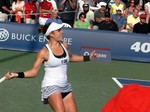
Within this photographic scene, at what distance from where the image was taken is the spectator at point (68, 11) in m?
16.2

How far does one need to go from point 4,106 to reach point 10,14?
25.6ft

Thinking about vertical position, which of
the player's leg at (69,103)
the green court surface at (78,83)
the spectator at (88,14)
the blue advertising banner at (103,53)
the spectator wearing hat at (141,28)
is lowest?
the green court surface at (78,83)

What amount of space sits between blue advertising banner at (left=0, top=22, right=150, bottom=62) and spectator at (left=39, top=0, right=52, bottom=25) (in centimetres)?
138

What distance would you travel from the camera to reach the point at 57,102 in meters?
5.78

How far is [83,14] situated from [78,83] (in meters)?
4.45

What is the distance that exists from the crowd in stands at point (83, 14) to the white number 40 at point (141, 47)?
0.76m

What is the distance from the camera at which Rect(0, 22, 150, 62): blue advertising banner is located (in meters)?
13.7

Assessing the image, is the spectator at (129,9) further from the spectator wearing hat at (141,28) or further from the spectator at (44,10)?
the spectator at (44,10)

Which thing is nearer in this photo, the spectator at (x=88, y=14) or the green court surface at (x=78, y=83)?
the green court surface at (x=78, y=83)

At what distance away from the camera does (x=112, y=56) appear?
1388 cm

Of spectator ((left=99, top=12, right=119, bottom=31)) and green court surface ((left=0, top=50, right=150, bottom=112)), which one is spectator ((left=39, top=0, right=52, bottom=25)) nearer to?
green court surface ((left=0, top=50, right=150, bottom=112))

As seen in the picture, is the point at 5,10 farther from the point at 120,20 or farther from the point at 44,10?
the point at 120,20

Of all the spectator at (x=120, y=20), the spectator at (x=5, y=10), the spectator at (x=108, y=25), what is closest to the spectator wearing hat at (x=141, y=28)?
the spectator at (x=108, y=25)

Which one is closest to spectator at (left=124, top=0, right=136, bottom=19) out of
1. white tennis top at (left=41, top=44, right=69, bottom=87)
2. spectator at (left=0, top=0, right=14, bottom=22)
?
spectator at (left=0, top=0, right=14, bottom=22)
